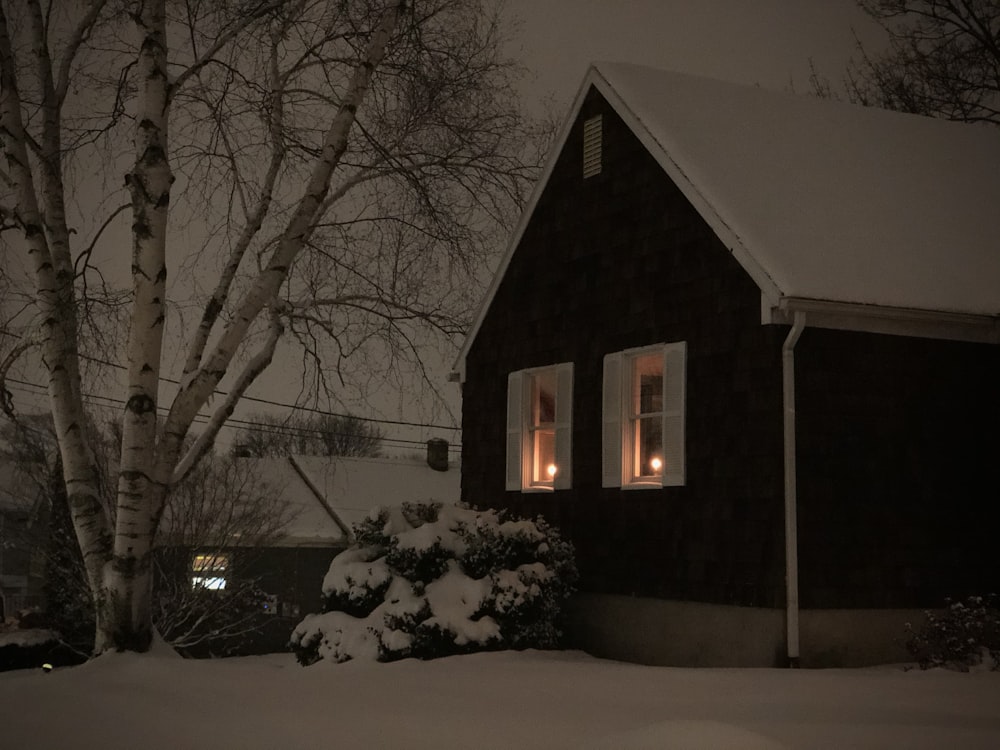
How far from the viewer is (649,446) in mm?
13586

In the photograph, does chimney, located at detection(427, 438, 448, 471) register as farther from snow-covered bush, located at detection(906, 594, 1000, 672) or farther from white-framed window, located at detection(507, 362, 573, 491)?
snow-covered bush, located at detection(906, 594, 1000, 672)

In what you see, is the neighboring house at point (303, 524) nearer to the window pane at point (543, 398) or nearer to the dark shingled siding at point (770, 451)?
the window pane at point (543, 398)

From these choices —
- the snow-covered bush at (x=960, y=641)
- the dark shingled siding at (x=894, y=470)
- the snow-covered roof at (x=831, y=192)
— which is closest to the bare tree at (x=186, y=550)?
the snow-covered roof at (x=831, y=192)

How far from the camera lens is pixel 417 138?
14953 millimetres

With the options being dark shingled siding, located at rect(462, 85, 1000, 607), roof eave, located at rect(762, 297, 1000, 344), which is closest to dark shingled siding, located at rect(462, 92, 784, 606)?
dark shingled siding, located at rect(462, 85, 1000, 607)

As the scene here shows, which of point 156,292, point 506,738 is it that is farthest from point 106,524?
point 506,738

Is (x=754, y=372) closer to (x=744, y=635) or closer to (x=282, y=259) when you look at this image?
(x=744, y=635)

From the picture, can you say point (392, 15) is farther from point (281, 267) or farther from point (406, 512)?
point (406, 512)

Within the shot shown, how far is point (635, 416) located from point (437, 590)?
10.1 ft

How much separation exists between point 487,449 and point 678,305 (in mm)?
4489

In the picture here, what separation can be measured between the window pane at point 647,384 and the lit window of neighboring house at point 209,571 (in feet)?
50.3

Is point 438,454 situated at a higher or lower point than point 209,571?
higher

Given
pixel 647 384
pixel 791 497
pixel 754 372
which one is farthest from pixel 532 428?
pixel 791 497

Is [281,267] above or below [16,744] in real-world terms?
above
